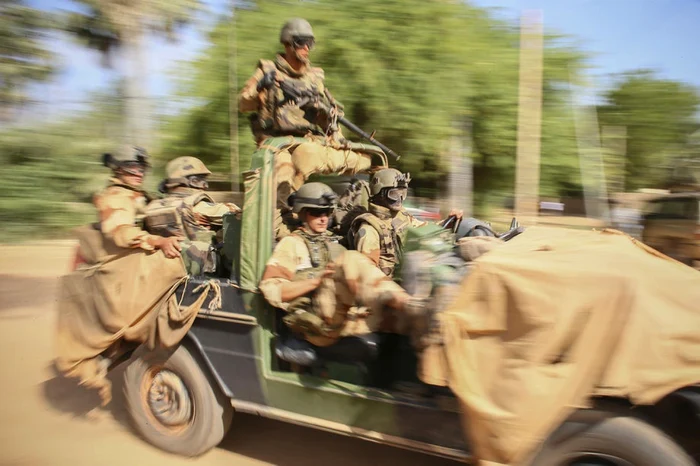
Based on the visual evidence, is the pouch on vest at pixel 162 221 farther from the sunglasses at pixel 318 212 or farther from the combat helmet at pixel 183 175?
the sunglasses at pixel 318 212

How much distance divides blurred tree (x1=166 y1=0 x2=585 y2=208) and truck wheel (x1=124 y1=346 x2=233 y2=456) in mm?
6830

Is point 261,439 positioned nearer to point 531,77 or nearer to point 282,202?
point 282,202

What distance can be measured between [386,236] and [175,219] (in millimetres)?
1516

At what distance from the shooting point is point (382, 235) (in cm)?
389

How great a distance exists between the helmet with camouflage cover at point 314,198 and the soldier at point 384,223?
0.33 meters

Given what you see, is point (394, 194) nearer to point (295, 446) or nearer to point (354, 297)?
point (354, 297)

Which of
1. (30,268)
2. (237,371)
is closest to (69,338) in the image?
(237,371)

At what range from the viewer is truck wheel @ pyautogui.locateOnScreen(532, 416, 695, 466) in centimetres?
225

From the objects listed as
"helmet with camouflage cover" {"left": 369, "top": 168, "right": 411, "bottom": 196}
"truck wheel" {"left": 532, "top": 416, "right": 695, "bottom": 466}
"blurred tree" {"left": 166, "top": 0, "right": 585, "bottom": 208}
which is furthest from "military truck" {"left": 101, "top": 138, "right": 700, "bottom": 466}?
"blurred tree" {"left": 166, "top": 0, "right": 585, "bottom": 208}

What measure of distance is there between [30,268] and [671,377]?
9.96m

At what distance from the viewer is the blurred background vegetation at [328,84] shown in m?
9.88

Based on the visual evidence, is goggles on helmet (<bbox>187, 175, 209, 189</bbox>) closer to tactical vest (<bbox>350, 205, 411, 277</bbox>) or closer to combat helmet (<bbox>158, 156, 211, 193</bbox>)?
combat helmet (<bbox>158, 156, 211, 193</bbox>)

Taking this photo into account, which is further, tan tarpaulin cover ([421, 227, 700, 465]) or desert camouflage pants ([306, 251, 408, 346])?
desert camouflage pants ([306, 251, 408, 346])

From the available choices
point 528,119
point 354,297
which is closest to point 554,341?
point 354,297
